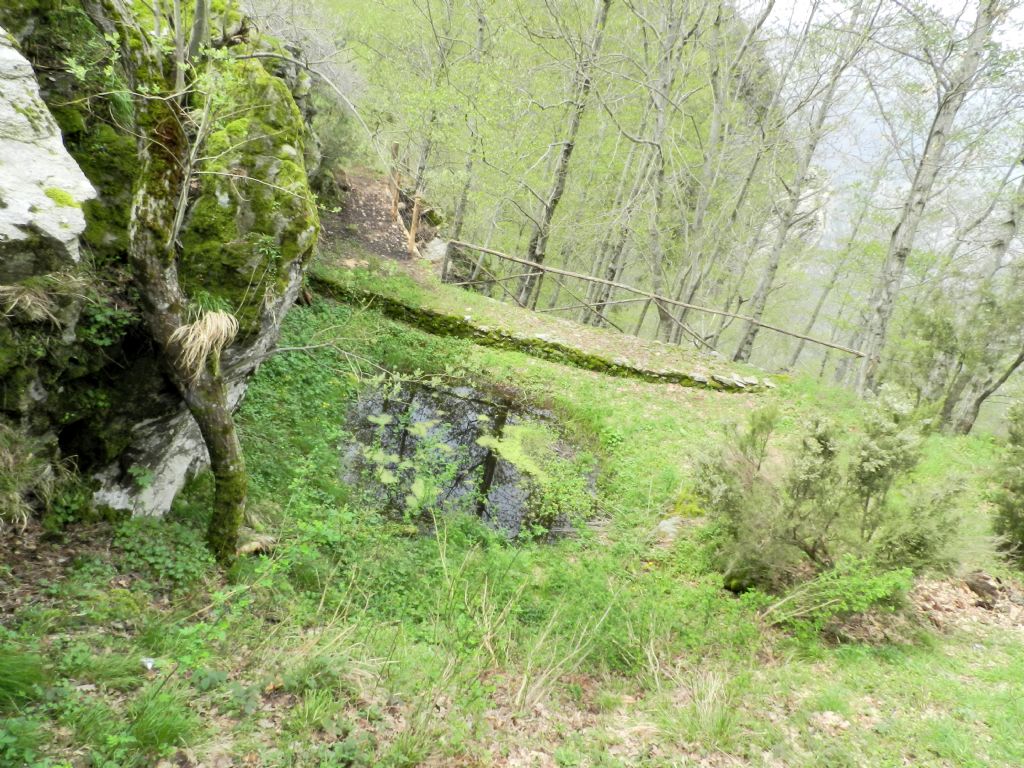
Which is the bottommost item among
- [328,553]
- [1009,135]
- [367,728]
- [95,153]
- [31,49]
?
[328,553]

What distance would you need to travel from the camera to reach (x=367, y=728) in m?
2.79

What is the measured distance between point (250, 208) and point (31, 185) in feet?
5.06

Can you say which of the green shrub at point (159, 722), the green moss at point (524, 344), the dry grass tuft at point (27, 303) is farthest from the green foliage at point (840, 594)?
the green moss at point (524, 344)

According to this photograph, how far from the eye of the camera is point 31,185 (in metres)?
2.58

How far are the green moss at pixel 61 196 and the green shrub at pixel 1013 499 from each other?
9194 millimetres

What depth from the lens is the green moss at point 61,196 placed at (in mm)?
2604

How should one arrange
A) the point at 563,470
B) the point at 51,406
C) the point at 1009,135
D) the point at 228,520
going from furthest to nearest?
the point at 1009,135 → the point at 563,470 → the point at 228,520 → the point at 51,406

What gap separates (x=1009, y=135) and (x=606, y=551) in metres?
15.7

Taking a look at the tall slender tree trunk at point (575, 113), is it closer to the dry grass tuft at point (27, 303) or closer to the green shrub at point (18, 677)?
the dry grass tuft at point (27, 303)

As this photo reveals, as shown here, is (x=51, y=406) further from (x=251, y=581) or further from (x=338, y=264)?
(x=338, y=264)

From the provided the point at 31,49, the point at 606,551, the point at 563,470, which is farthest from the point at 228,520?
the point at 563,470

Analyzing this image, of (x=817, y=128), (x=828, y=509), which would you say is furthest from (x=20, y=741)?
(x=817, y=128)

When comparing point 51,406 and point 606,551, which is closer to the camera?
point 51,406

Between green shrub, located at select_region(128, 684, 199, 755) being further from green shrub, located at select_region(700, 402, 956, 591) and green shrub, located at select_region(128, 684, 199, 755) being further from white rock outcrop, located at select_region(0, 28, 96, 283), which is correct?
green shrub, located at select_region(700, 402, 956, 591)
